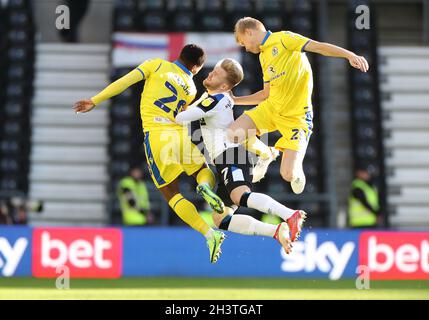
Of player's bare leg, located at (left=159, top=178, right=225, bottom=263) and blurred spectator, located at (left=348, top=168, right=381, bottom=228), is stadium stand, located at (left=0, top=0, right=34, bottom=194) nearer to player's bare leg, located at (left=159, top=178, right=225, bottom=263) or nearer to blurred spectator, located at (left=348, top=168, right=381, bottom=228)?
blurred spectator, located at (left=348, top=168, right=381, bottom=228)

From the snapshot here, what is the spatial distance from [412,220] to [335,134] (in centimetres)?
205

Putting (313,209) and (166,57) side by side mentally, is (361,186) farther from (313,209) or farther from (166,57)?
(166,57)

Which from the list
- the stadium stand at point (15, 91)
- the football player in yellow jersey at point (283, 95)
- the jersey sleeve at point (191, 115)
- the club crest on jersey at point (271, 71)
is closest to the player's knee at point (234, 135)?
the football player in yellow jersey at point (283, 95)

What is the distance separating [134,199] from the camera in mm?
16875

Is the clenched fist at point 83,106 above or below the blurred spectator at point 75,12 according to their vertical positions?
below

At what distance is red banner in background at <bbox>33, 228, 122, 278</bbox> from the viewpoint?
15.1 metres

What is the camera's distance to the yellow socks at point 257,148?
1005 cm

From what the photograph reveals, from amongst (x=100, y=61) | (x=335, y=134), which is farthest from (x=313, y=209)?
(x=100, y=61)

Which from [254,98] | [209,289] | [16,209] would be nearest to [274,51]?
[254,98]

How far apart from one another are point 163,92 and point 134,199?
689cm

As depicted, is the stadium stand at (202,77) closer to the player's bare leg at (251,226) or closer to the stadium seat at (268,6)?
the stadium seat at (268,6)

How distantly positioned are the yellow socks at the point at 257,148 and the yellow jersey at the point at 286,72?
342 mm

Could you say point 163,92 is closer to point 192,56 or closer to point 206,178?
point 192,56
